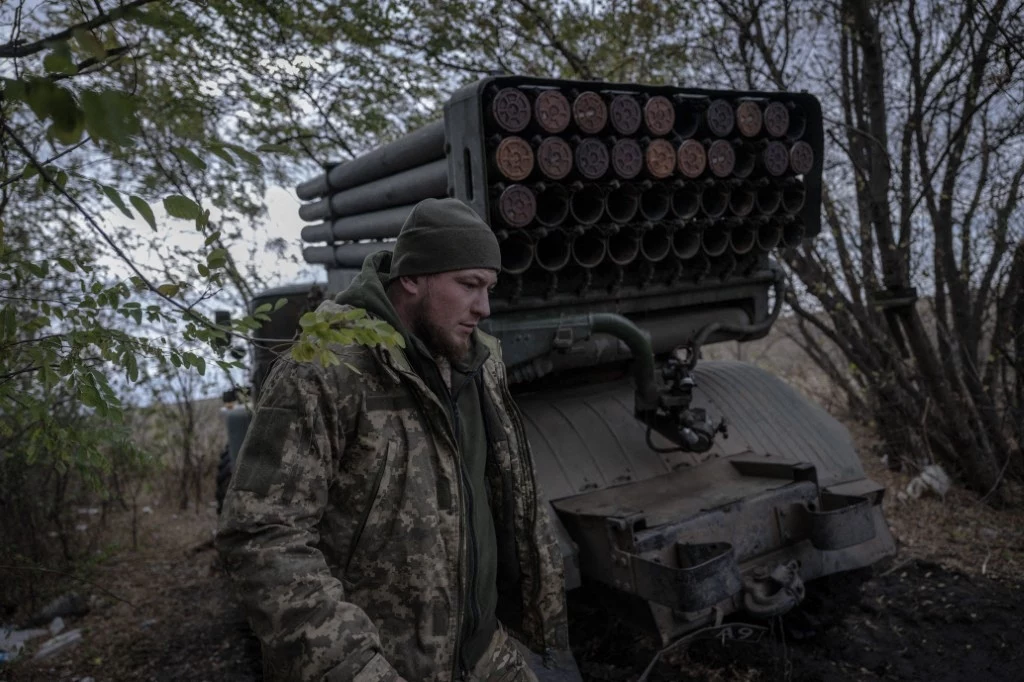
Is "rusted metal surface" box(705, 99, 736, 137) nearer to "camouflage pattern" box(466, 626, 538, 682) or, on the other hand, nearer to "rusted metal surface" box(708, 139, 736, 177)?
"rusted metal surface" box(708, 139, 736, 177)

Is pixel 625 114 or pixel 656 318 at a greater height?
pixel 625 114

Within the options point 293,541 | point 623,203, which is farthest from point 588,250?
point 293,541

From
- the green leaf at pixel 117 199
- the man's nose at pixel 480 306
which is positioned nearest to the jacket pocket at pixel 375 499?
the man's nose at pixel 480 306

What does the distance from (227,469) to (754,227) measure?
4830 mm

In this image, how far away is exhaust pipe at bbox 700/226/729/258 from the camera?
4.34 m

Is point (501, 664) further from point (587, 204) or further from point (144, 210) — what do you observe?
point (587, 204)

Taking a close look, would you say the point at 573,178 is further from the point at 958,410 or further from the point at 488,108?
the point at 958,410

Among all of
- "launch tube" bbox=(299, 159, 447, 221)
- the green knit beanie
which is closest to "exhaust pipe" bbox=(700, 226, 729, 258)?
"launch tube" bbox=(299, 159, 447, 221)

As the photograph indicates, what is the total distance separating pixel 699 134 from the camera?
4.15 meters

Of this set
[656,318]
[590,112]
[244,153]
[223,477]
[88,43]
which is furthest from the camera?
[223,477]

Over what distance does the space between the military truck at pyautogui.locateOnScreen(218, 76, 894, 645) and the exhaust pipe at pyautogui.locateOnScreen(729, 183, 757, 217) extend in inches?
0.4

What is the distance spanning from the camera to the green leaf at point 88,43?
4.96 feet

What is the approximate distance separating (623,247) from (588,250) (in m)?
0.20

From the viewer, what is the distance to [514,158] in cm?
360
